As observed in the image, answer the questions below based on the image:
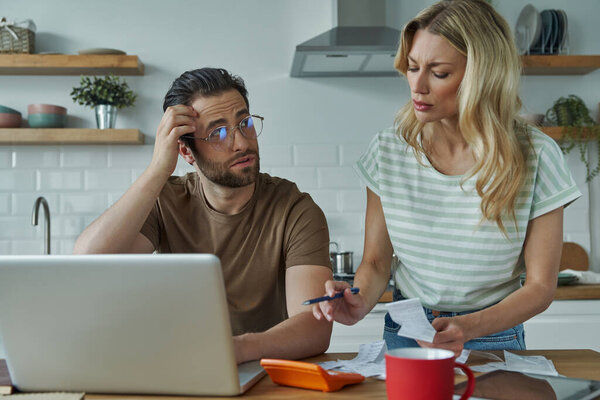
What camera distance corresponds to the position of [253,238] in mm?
1751

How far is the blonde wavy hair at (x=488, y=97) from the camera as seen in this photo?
4.82 feet

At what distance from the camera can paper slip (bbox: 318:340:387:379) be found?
119cm

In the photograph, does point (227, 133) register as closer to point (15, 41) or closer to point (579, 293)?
point (579, 293)

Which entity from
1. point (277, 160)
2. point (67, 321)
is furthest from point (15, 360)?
point (277, 160)

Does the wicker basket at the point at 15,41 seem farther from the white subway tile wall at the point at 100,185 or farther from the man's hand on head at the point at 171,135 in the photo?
the man's hand on head at the point at 171,135

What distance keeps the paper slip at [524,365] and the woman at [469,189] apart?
83 millimetres

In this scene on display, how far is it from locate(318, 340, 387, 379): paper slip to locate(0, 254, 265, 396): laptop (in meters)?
0.24

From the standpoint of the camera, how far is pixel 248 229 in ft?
5.80

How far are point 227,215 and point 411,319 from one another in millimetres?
773

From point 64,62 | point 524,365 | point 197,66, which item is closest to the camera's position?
point 524,365

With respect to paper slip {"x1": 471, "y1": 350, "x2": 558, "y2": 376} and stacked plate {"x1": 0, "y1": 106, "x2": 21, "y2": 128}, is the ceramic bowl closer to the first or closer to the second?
stacked plate {"x1": 0, "y1": 106, "x2": 21, "y2": 128}

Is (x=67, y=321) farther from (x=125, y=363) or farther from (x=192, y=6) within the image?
(x=192, y=6)

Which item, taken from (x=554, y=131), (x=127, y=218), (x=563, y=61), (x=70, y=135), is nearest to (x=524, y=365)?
(x=127, y=218)

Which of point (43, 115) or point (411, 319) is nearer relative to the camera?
point (411, 319)
